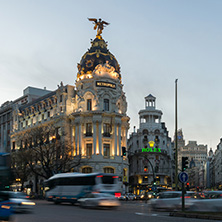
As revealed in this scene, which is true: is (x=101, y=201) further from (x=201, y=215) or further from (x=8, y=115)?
(x=8, y=115)

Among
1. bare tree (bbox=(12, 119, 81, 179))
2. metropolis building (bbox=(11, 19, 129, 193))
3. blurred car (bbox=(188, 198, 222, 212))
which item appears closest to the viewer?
blurred car (bbox=(188, 198, 222, 212))

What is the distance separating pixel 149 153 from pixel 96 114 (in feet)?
101

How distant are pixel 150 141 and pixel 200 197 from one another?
76.0 meters

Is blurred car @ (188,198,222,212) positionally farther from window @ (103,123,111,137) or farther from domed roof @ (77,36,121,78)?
domed roof @ (77,36,121,78)

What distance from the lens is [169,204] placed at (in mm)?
27625

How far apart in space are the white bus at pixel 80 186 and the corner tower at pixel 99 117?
34833 mm

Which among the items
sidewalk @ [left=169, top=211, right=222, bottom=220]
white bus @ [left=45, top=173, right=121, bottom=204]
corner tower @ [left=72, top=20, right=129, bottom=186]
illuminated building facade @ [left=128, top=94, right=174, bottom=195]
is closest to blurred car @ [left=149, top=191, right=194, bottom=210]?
sidewalk @ [left=169, top=211, right=222, bottom=220]

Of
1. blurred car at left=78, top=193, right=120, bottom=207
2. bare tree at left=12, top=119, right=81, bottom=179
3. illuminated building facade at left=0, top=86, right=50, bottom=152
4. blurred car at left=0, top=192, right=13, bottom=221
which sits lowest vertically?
blurred car at left=78, top=193, right=120, bottom=207

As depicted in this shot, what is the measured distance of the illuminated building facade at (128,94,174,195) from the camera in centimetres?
10119

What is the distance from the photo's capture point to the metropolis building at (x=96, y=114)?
75.8 m

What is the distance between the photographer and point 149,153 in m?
102

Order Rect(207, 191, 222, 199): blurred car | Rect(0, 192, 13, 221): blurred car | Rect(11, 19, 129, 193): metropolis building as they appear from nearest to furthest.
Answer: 1. Rect(0, 192, 13, 221): blurred car
2. Rect(207, 191, 222, 199): blurred car
3. Rect(11, 19, 129, 193): metropolis building

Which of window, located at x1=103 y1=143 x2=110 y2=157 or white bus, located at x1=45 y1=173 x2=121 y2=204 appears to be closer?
white bus, located at x1=45 y1=173 x2=121 y2=204

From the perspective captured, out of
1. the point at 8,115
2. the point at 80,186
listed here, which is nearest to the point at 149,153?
the point at 8,115
